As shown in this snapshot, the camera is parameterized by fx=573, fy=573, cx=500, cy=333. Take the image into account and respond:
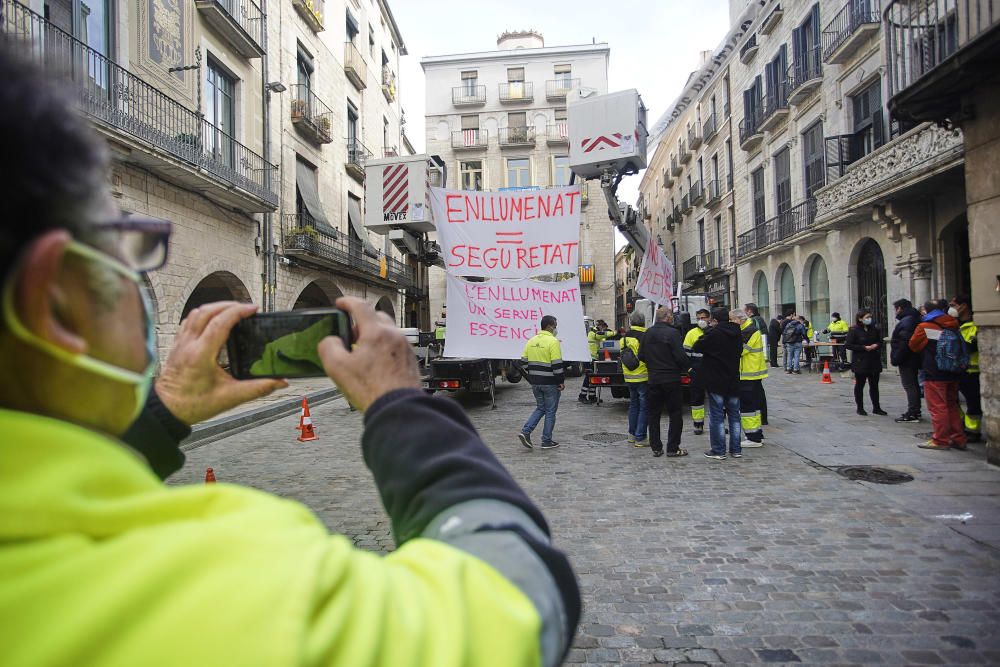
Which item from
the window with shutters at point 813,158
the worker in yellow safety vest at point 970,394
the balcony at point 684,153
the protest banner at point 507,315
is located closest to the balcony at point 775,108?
the window with shutters at point 813,158

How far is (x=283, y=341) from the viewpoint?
118 centimetres

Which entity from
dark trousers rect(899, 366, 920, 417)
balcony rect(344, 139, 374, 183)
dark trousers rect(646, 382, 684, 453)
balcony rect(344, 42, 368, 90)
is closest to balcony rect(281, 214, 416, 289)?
balcony rect(344, 139, 374, 183)

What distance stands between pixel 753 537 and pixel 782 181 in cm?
2170

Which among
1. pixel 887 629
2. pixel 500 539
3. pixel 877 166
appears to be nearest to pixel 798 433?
pixel 887 629

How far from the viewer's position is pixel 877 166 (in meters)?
14.2

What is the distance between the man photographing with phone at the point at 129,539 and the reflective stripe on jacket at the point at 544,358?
6.52 meters

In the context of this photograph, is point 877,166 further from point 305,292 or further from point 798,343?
point 305,292

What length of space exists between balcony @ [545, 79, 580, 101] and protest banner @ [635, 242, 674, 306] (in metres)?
27.0

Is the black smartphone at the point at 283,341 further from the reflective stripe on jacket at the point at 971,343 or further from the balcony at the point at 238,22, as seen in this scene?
the balcony at the point at 238,22

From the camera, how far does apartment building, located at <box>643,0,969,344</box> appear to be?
13898 mm

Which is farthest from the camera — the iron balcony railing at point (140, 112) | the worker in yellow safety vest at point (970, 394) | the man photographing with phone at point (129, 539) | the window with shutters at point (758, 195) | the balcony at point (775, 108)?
the window with shutters at point (758, 195)

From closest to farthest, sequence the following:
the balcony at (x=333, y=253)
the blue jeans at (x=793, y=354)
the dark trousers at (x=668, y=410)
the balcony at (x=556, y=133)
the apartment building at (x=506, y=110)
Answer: the dark trousers at (x=668, y=410), the blue jeans at (x=793, y=354), the balcony at (x=333, y=253), the balcony at (x=556, y=133), the apartment building at (x=506, y=110)

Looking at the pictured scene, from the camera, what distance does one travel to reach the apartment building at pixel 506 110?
3406 cm

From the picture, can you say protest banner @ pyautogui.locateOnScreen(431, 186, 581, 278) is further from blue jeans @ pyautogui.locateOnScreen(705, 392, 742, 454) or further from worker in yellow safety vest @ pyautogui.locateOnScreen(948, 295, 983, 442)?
worker in yellow safety vest @ pyautogui.locateOnScreen(948, 295, 983, 442)
